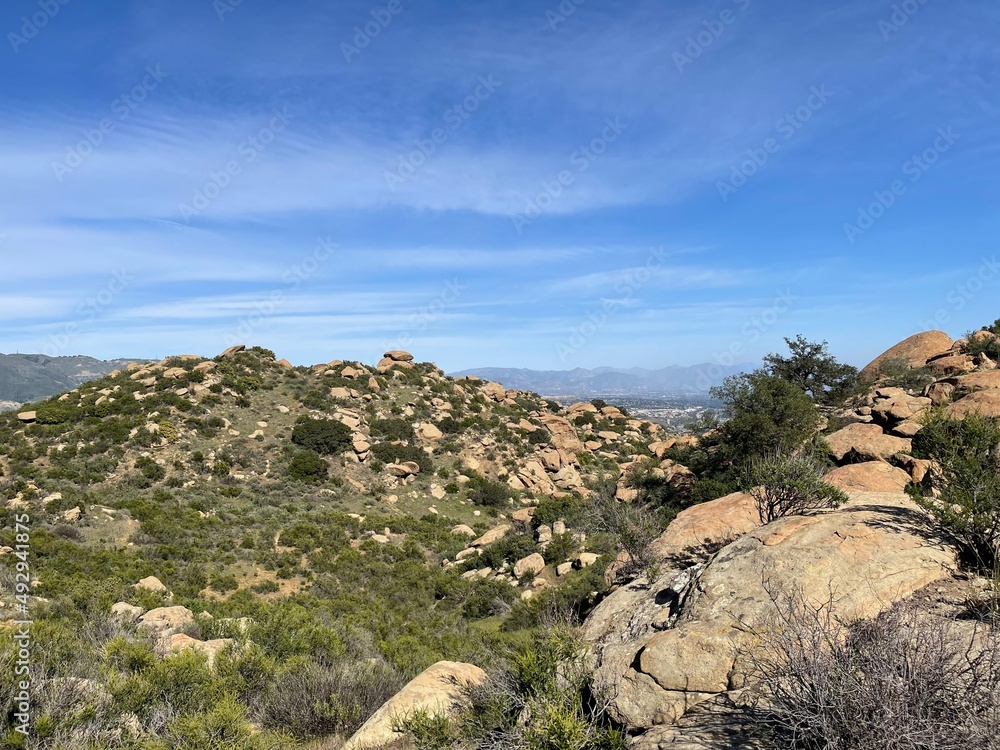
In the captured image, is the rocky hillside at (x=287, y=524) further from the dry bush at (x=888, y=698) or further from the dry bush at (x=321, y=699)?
the dry bush at (x=888, y=698)

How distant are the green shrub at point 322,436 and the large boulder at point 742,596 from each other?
28.8m

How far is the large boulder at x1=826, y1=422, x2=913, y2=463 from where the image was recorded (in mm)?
15299

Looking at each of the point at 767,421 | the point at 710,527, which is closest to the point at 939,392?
the point at 767,421

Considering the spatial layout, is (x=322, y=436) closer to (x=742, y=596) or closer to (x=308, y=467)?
(x=308, y=467)

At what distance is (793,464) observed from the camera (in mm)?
9945

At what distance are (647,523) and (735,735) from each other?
929cm

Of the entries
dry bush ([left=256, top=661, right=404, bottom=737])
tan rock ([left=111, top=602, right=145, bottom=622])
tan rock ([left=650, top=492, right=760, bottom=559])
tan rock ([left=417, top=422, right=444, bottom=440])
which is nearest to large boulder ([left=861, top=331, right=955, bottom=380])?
tan rock ([left=650, top=492, right=760, bottom=559])

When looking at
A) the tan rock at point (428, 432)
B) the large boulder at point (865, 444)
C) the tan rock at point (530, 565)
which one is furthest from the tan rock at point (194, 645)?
the tan rock at point (428, 432)

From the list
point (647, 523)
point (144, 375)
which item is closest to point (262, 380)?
point (144, 375)

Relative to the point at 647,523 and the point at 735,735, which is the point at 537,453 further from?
the point at 735,735

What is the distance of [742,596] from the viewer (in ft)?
20.8

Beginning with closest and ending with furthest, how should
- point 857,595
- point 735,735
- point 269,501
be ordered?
point 735,735, point 857,595, point 269,501

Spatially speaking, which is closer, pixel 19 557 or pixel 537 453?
pixel 19 557

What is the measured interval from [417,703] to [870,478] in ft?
36.4
